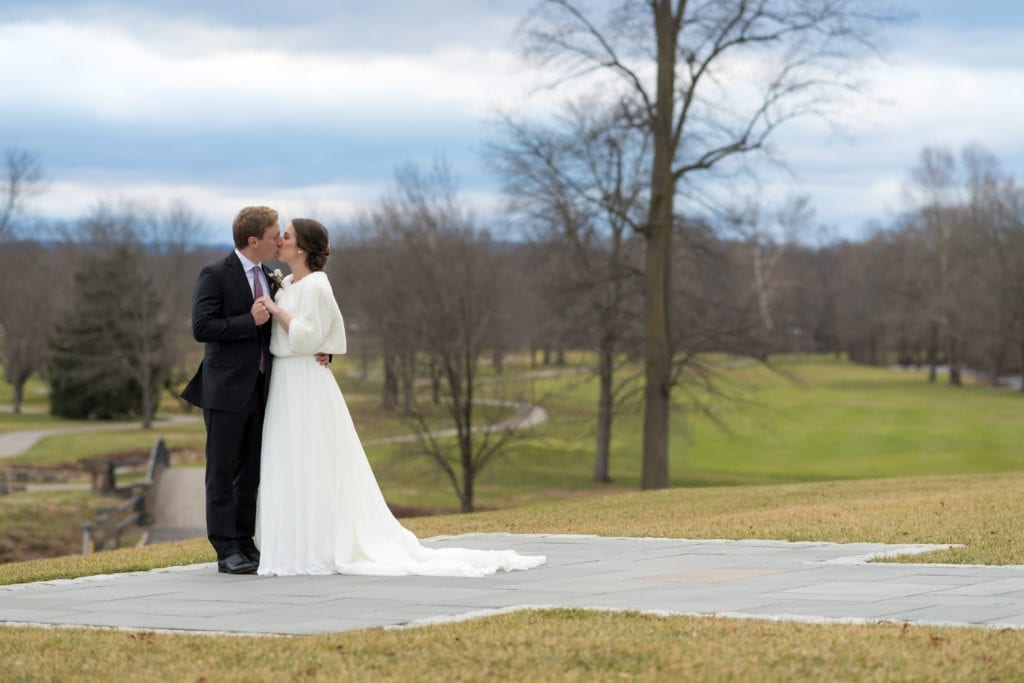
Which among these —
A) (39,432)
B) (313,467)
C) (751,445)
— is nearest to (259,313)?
(313,467)

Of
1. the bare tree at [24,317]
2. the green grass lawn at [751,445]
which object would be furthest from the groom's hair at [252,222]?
the bare tree at [24,317]

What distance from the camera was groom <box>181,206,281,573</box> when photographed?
9.55 metres

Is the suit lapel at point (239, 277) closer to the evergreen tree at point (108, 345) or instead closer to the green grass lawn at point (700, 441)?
the green grass lawn at point (700, 441)

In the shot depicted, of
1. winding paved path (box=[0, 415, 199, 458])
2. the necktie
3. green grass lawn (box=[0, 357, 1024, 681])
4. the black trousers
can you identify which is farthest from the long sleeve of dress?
winding paved path (box=[0, 415, 199, 458])

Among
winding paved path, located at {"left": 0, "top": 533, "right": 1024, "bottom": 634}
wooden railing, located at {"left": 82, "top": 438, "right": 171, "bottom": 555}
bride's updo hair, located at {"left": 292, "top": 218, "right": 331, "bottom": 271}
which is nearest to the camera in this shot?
winding paved path, located at {"left": 0, "top": 533, "right": 1024, "bottom": 634}

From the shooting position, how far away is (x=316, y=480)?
31.1ft

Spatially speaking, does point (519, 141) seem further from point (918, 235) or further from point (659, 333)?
point (918, 235)

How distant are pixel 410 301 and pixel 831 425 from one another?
2929 cm

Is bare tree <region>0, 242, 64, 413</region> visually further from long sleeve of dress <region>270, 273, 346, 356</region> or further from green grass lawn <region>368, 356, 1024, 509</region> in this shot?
long sleeve of dress <region>270, 273, 346, 356</region>

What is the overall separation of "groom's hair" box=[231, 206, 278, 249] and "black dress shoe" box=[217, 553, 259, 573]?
6.79ft

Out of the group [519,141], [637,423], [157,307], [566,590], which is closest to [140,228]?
[157,307]

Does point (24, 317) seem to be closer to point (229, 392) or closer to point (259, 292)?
point (259, 292)

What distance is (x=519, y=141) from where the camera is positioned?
31.5m

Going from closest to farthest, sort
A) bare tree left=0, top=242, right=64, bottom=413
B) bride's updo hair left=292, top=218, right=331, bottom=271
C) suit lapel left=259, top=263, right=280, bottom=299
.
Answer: bride's updo hair left=292, top=218, right=331, bottom=271
suit lapel left=259, top=263, right=280, bottom=299
bare tree left=0, top=242, right=64, bottom=413
